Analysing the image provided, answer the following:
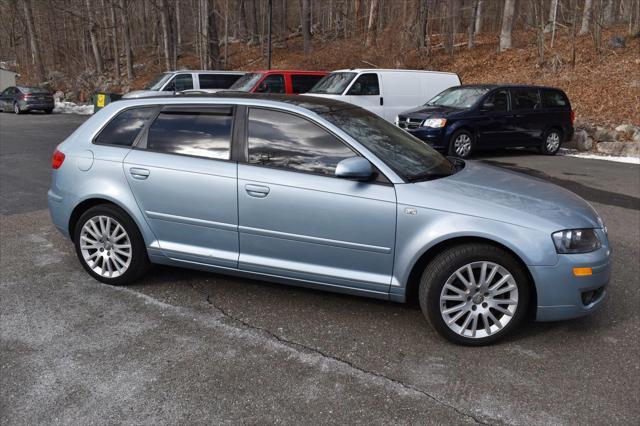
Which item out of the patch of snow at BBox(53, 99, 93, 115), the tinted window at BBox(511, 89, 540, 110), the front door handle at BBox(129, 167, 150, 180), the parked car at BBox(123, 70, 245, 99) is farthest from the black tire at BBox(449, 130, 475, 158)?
the patch of snow at BBox(53, 99, 93, 115)

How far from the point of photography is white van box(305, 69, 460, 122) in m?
14.0

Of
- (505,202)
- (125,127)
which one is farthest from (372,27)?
(505,202)

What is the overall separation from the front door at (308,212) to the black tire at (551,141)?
1127 cm

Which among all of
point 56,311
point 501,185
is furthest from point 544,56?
point 56,311

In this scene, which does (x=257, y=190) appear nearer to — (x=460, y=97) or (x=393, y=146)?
(x=393, y=146)

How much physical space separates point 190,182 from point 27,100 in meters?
25.4

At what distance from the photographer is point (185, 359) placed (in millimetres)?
3404

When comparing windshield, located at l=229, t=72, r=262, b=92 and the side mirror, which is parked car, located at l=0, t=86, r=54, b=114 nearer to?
windshield, located at l=229, t=72, r=262, b=92

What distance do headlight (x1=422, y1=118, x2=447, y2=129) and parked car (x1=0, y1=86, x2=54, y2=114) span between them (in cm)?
2099

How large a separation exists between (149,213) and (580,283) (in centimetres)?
316

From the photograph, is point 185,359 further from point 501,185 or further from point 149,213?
point 501,185

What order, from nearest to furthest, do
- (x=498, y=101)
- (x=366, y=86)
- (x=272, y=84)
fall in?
(x=498, y=101), (x=366, y=86), (x=272, y=84)

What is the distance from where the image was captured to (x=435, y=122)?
1219cm

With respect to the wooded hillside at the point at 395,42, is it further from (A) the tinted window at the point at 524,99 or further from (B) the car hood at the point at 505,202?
(B) the car hood at the point at 505,202
